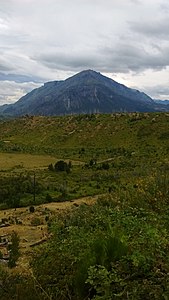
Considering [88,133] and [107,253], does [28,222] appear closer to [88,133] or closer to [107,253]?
[107,253]

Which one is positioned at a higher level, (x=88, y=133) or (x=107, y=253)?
(x=107, y=253)

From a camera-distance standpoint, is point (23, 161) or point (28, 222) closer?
point (28, 222)

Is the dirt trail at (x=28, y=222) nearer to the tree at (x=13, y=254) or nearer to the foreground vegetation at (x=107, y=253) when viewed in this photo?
the tree at (x=13, y=254)

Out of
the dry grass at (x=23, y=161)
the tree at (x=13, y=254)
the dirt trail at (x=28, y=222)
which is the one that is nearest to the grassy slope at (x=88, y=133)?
the dry grass at (x=23, y=161)

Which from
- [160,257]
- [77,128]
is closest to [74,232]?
[160,257]

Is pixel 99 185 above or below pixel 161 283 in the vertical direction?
below

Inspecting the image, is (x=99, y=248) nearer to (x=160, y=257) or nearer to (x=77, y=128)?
(x=160, y=257)

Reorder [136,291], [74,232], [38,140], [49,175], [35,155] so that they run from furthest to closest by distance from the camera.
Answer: [38,140], [35,155], [49,175], [74,232], [136,291]

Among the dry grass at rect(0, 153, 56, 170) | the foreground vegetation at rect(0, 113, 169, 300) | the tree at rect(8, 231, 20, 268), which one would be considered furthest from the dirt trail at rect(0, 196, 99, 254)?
the dry grass at rect(0, 153, 56, 170)

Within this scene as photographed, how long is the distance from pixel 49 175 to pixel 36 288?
43527 millimetres

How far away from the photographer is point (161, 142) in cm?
8019

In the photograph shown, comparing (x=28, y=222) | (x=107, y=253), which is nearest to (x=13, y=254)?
(x=107, y=253)

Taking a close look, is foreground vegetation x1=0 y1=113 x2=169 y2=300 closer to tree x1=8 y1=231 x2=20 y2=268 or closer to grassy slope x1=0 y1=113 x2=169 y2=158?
tree x1=8 y1=231 x2=20 y2=268

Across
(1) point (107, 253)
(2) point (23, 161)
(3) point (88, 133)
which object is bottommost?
(2) point (23, 161)
